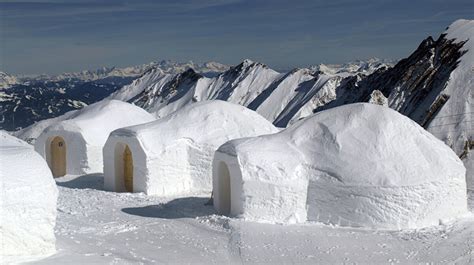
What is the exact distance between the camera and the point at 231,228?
1481 centimetres

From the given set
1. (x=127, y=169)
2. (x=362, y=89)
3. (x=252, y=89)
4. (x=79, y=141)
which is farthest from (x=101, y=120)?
(x=252, y=89)

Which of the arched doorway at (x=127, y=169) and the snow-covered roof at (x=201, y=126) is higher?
the snow-covered roof at (x=201, y=126)

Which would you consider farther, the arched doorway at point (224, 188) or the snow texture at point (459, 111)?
the snow texture at point (459, 111)

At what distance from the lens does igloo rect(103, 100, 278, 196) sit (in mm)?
19734

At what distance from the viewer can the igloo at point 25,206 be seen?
10.9 metres

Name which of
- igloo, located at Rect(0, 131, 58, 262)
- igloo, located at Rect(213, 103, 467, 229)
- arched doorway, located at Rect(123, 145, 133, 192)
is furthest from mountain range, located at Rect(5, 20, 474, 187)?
igloo, located at Rect(0, 131, 58, 262)

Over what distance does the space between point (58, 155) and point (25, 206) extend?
45.6 feet

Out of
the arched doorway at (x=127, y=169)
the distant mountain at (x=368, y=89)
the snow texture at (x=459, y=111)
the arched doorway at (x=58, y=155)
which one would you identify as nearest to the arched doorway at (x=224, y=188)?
the arched doorway at (x=127, y=169)

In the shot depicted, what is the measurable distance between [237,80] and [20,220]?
280ft

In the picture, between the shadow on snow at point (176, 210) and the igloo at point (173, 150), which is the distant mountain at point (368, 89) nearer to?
the igloo at point (173, 150)

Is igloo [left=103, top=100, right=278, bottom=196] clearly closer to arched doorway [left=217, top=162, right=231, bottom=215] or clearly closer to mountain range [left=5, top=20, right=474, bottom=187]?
arched doorway [left=217, top=162, right=231, bottom=215]

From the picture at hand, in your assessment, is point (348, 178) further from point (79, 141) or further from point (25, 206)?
point (79, 141)

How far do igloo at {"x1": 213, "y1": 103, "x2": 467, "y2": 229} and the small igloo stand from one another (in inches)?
322

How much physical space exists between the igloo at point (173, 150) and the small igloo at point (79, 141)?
2.80m
